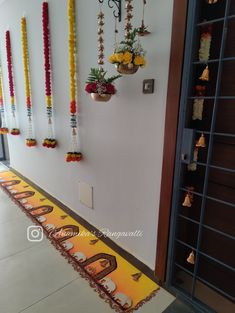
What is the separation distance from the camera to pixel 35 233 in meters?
2.15

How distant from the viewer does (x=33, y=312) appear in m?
1.37

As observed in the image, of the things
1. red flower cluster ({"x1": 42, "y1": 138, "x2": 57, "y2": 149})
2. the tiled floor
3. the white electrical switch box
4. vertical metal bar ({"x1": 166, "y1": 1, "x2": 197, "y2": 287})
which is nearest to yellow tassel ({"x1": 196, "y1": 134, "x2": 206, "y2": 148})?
vertical metal bar ({"x1": 166, "y1": 1, "x2": 197, "y2": 287})

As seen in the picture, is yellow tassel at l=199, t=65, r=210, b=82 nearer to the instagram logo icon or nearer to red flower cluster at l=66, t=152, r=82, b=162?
red flower cluster at l=66, t=152, r=82, b=162

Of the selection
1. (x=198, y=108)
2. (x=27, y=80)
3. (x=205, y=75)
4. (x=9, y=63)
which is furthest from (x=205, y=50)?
(x=9, y=63)

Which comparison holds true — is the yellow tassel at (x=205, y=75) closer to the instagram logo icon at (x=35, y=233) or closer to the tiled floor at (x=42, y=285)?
the tiled floor at (x=42, y=285)

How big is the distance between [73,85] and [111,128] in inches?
24.9

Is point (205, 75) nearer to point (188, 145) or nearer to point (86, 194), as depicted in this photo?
point (188, 145)

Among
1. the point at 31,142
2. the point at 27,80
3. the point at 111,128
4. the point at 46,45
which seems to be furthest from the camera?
the point at 31,142

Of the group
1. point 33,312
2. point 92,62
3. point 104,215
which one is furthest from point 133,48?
point 33,312

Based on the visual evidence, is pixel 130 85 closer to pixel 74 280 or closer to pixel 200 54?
pixel 200 54

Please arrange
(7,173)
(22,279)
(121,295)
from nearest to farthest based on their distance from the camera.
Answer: (121,295) < (22,279) < (7,173)

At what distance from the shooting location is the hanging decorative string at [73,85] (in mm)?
1959

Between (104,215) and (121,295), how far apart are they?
73 centimetres

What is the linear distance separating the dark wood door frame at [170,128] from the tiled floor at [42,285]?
0.95 feet
